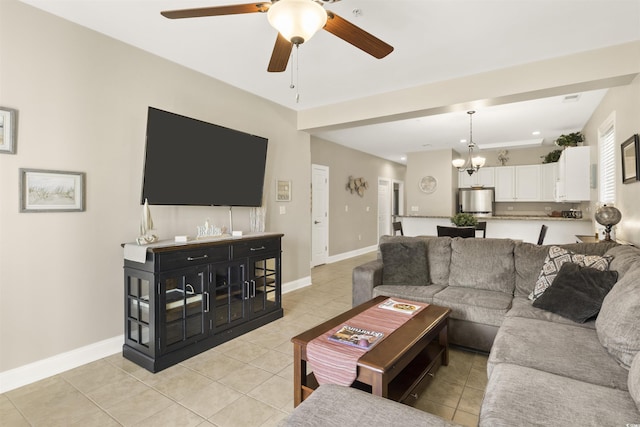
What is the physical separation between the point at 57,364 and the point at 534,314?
3.52m

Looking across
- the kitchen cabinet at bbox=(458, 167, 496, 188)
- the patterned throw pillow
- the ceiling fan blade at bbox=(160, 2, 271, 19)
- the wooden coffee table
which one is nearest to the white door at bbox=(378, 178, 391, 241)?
the kitchen cabinet at bbox=(458, 167, 496, 188)

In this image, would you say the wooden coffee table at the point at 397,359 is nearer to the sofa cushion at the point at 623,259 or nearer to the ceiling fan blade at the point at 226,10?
the sofa cushion at the point at 623,259

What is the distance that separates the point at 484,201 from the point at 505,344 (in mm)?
6449

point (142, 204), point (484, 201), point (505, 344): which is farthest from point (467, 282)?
point (484, 201)

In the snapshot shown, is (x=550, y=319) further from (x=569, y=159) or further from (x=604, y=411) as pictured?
(x=569, y=159)

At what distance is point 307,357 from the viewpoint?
6.05 ft

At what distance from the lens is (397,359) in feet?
5.48

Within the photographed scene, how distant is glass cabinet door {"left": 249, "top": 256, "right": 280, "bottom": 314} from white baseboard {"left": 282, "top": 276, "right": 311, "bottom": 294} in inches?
36.4

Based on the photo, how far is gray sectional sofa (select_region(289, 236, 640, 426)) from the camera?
124 cm

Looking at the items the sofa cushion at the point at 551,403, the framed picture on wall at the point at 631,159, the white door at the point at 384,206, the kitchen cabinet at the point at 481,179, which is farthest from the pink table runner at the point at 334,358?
the white door at the point at 384,206

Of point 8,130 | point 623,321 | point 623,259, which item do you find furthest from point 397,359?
point 8,130

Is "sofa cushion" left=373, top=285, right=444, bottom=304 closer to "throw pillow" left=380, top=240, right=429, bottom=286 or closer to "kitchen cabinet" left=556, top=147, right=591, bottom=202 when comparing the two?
"throw pillow" left=380, top=240, right=429, bottom=286

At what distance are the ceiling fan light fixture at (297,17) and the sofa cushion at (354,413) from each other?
5.44 ft

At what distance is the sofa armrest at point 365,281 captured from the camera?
10.3 feet
